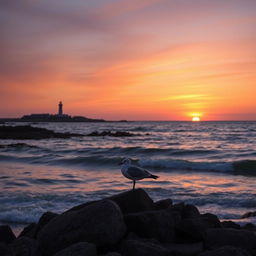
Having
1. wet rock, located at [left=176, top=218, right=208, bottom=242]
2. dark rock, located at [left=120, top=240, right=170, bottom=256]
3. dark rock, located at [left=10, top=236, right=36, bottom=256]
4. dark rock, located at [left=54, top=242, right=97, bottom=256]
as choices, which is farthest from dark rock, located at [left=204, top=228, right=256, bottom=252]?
dark rock, located at [left=10, top=236, right=36, bottom=256]

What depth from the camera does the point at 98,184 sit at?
44.7 feet

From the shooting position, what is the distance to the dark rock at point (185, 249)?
4.96 metres

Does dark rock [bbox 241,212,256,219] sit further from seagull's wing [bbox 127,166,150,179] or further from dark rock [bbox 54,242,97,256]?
dark rock [bbox 54,242,97,256]

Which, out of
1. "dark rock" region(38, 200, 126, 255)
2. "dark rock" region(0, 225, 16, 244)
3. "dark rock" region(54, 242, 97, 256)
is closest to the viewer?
"dark rock" region(54, 242, 97, 256)

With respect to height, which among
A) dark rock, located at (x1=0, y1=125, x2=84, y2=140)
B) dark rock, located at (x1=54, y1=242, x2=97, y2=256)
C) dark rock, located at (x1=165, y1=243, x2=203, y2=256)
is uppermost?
dark rock, located at (x1=54, y1=242, x2=97, y2=256)

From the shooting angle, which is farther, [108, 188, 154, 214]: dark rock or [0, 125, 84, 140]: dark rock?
[0, 125, 84, 140]: dark rock

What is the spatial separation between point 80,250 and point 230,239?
2141 millimetres

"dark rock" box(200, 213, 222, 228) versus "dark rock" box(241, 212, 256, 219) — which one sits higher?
"dark rock" box(200, 213, 222, 228)

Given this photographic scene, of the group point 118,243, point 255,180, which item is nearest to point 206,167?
point 255,180

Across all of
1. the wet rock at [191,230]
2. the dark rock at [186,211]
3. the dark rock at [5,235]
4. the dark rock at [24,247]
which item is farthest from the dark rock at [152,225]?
the dark rock at [5,235]

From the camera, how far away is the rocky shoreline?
466 centimetres

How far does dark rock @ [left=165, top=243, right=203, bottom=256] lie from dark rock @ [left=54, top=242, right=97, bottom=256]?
1009mm

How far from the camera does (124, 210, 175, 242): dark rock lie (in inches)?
219

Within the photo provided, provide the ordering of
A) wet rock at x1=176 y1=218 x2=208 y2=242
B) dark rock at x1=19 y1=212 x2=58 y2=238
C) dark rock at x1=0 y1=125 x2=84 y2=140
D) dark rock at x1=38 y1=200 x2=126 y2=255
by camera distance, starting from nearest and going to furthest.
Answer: dark rock at x1=38 y1=200 x2=126 y2=255
wet rock at x1=176 y1=218 x2=208 y2=242
dark rock at x1=19 y1=212 x2=58 y2=238
dark rock at x1=0 y1=125 x2=84 y2=140
